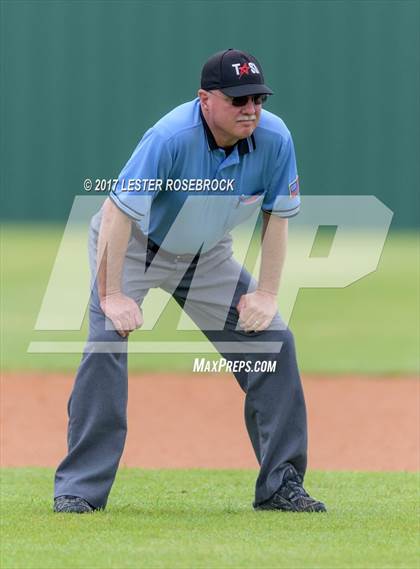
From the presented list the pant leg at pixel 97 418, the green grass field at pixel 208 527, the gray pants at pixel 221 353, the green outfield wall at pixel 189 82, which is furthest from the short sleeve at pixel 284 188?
the green outfield wall at pixel 189 82

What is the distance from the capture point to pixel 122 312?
477 cm

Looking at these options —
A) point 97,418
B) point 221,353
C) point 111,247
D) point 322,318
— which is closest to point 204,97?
point 111,247

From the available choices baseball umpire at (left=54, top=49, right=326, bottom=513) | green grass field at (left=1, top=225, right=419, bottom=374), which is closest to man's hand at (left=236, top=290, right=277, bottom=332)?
baseball umpire at (left=54, top=49, right=326, bottom=513)

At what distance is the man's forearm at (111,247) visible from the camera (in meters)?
4.73

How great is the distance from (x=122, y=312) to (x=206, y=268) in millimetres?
530

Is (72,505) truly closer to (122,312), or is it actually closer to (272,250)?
(122,312)

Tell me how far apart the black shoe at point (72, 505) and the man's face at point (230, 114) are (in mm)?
1531

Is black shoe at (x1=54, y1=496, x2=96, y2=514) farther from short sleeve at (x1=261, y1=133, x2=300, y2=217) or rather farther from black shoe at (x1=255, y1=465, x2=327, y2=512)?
short sleeve at (x1=261, y1=133, x2=300, y2=217)

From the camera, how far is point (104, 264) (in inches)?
188

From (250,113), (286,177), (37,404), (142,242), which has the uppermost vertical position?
(250,113)

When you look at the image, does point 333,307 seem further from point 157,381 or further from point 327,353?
point 157,381

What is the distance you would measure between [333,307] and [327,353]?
2.82 m

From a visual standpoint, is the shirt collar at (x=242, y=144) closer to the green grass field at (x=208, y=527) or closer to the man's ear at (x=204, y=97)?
the man's ear at (x=204, y=97)

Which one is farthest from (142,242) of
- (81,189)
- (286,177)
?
(81,189)
